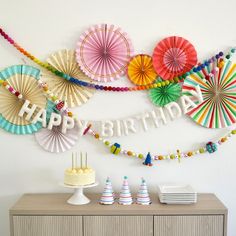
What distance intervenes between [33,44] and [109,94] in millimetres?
604

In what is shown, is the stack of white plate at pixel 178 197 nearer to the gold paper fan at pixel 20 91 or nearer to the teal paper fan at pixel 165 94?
the teal paper fan at pixel 165 94

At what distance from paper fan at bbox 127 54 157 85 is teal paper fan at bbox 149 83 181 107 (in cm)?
8

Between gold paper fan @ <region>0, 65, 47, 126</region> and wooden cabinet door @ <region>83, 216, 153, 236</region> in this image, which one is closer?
wooden cabinet door @ <region>83, 216, 153, 236</region>

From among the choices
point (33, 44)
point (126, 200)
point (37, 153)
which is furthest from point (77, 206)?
point (33, 44)

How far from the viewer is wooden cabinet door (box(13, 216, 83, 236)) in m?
2.15

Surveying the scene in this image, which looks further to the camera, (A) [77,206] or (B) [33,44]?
(B) [33,44]

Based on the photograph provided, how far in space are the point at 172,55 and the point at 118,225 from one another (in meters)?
1.12

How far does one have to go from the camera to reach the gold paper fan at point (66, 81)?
7.91ft

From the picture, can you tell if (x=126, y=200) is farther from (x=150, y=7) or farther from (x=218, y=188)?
(x=150, y=7)

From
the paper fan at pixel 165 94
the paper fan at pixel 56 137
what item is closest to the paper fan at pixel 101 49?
the paper fan at pixel 165 94

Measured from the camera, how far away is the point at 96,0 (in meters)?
2.41

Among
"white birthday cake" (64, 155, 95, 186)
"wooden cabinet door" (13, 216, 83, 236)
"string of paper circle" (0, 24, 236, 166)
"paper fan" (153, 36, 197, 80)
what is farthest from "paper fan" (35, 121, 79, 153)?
"paper fan" (153, 36, 197, 80)

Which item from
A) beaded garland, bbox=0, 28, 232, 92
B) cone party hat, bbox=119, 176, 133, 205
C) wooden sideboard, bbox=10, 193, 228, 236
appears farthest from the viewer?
beaded garland, bbox=0, 28, 232, 92

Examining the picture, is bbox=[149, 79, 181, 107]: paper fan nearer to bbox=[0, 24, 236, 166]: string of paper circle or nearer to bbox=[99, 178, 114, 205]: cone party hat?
bbox=[0, 24, 236, 166]: string of paper circle
